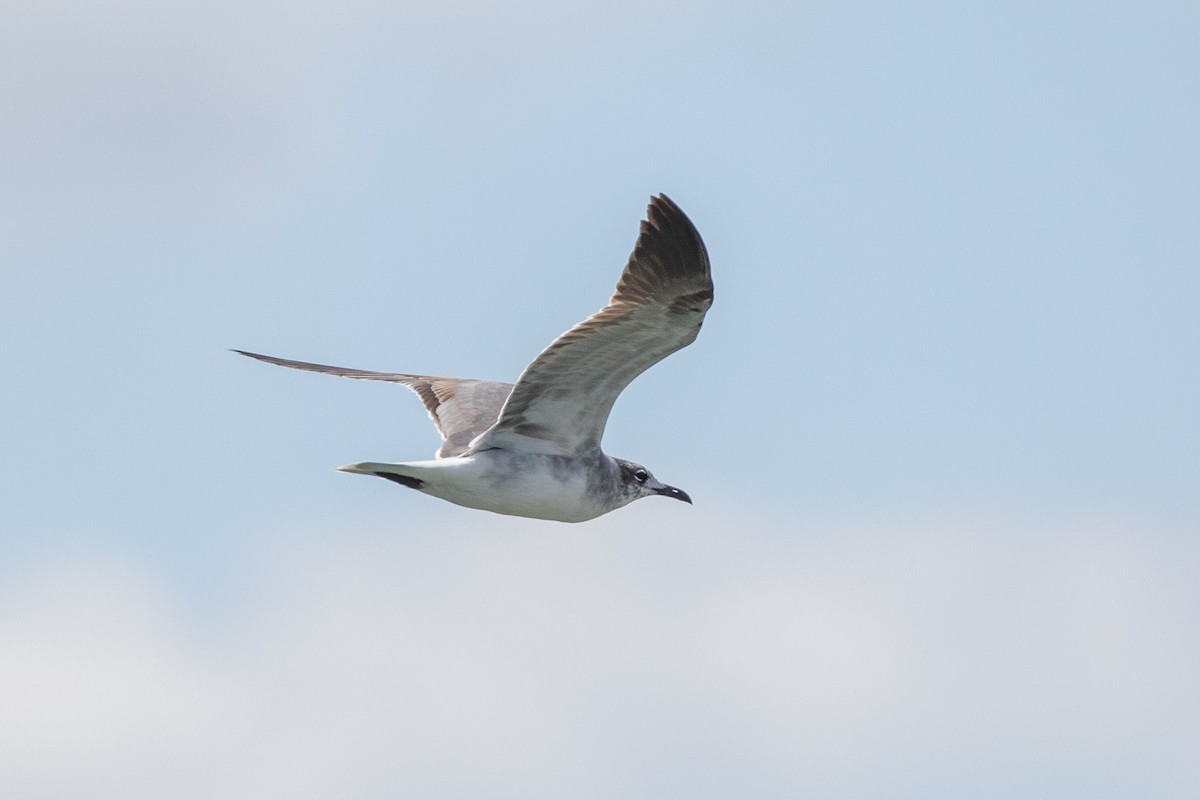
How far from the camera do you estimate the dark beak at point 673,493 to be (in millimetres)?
19281

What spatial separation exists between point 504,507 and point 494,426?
77 centimetres

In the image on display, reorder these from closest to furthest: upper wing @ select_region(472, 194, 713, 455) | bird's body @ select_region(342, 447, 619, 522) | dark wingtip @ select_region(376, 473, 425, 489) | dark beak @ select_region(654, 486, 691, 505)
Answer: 1. upper wing @ select_region(472, 194, 713, 455)
2. dark wingtip @ select_region(376, 473, 425, 489)
3. bird's body @ select_region(342, 447, 619, 522)
4. dark beak @ select_region(654, 486, 691, 505)

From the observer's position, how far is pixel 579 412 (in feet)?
55.3

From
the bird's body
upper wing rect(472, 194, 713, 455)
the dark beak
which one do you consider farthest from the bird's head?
upper wing rect(472, 194, 713, 455)

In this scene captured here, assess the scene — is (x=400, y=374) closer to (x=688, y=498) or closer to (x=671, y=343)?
(x=688, y=498)

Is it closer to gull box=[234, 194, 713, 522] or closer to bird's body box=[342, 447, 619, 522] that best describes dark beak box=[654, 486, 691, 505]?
gull box=[234, 194, 713, 522]

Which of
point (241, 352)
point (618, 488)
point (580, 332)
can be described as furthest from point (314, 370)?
point (580, 332)

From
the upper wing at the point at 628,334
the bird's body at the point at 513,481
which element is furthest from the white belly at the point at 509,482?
the upper wing at the point at 628,334

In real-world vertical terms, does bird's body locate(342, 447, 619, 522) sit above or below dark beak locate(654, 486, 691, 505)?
below

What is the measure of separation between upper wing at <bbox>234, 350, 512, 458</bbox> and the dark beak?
70.3 inches

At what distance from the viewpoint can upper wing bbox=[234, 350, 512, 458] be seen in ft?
61.0

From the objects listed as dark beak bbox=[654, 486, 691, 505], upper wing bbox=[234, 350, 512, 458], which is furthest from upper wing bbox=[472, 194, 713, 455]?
dark beak bbox=[654, 486, 691, 505]

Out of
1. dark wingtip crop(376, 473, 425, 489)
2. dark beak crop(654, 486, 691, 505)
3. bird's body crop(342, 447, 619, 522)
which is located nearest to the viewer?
dark wingtip crop(376, 473, 425, 489)

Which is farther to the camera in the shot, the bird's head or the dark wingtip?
the bird's head
